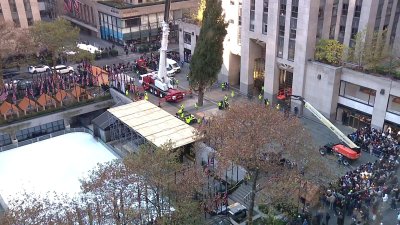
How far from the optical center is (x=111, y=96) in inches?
2335

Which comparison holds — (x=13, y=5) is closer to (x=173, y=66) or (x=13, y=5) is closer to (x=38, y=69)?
(x=38, y=69)

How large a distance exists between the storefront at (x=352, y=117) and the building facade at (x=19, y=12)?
182ft

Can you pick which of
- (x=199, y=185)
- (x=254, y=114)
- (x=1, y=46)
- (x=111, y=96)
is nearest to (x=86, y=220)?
(x=199, y=185)

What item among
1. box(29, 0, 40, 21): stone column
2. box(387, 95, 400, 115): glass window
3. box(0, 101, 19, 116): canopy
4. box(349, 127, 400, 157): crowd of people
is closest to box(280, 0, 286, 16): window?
box(387, 95, 400, 115): glass window

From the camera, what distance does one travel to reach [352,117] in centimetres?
4916

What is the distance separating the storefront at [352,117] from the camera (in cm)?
4795

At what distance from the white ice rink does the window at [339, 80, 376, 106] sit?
26.6 m

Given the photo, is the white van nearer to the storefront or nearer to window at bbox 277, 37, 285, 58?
window at bbox 277, 37, 285, 58

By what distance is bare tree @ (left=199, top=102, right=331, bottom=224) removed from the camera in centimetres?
2972

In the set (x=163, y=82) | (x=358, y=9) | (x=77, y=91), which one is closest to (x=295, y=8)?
Answer: (x=358, y=9)

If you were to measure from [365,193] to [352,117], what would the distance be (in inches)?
610

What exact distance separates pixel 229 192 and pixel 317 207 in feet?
25.7

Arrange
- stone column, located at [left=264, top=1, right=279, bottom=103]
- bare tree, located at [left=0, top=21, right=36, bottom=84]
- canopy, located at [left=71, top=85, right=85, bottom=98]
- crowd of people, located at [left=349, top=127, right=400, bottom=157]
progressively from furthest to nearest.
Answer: bare tree, located at [left=0, top=21, right=36, bottom=84] → canopy, located at [left=71, top=85, right=85, bottom=98] → stone column, located at [left=264, top=1, right=279, bottom=103] → crowd of people, located at [left=349, top=127, right=400, bottom=157]

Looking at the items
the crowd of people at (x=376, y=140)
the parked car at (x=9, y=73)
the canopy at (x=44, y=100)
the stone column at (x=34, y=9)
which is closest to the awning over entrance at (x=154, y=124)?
the canopy at (x=44, y=100)
